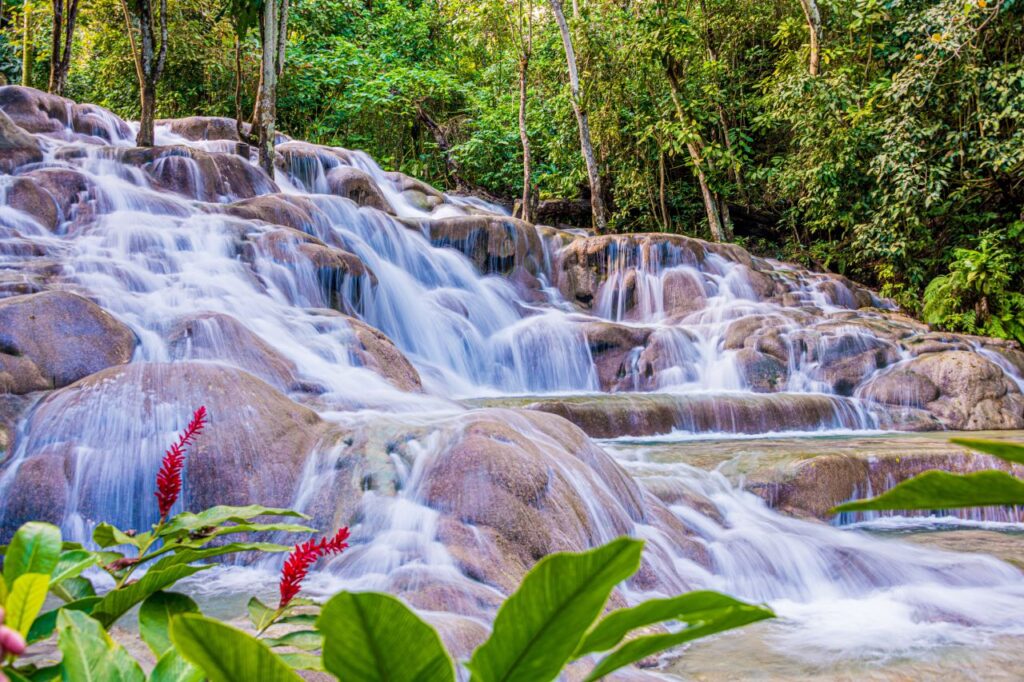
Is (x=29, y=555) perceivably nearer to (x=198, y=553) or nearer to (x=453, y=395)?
(x=198, y=553)

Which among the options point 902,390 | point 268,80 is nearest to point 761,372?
point 902,390

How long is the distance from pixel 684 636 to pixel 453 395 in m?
8.60

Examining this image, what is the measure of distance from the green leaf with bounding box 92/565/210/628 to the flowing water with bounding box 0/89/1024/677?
243 cm

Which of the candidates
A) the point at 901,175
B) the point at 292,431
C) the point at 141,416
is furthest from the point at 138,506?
the point at 901,175

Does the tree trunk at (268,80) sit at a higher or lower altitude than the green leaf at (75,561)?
higher

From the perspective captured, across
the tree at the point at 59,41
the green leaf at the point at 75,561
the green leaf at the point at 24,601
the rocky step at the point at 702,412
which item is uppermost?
the tree at the point at 59,41

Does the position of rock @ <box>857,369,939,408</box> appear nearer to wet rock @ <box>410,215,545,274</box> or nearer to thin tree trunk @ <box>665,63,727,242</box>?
wet rock @ <box>410,215,545,274</box>

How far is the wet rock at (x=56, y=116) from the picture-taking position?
40.6 ft

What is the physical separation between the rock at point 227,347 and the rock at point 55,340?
1.32 ft

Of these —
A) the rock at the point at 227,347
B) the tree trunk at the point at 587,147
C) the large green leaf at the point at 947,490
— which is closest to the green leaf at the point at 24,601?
the large green leaf at the point at 947,490

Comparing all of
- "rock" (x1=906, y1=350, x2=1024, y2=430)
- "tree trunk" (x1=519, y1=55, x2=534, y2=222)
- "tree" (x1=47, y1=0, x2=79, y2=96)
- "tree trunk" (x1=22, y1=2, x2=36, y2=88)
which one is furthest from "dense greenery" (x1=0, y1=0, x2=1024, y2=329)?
"rock" (x1=906, y1=350, x2=1024, y2=430)

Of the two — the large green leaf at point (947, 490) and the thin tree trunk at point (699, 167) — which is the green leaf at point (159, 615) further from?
the thin tree trunk at point (699, 167)

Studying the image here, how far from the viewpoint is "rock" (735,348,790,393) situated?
9.99 metres

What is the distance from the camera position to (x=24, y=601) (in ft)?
2.06
